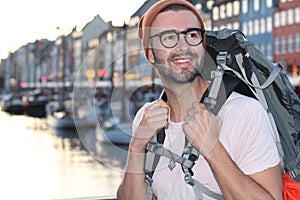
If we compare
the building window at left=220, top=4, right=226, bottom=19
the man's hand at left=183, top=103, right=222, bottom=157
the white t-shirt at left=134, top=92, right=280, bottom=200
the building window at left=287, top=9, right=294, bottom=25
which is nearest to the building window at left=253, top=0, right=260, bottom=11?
the building window at left=287, top=9, right=294, bottom=25

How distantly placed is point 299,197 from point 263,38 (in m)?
34.6

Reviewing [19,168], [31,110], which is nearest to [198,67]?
[19,168]

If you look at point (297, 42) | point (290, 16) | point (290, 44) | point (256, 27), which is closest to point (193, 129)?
point (256, 27)

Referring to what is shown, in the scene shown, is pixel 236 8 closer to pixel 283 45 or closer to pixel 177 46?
pixel 283 45

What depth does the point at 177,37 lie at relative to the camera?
1.31 metres

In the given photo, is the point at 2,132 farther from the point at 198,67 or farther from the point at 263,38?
the point at 198,67

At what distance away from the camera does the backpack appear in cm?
126

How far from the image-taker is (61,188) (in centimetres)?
982

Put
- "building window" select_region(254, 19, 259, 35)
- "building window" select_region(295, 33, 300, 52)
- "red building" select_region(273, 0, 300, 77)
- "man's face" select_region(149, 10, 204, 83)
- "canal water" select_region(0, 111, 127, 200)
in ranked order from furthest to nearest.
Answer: "building window" select_region(295, 33, 300, 52) < "red building" select_region(273, 0, 300, 77) < "building window" select_region(254, 19, 259, 35) < "canal water" select_region(0, 111, 127, 200) < "man's face" select_region(149, 10, 204, 83)

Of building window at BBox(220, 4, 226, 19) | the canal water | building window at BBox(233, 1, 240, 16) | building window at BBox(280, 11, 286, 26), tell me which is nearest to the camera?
the canal water

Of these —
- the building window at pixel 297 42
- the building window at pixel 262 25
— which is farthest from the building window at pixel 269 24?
the building window at pixel 297 42

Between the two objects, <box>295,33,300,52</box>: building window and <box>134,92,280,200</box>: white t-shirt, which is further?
<box>295,33,300,52</box>: building window

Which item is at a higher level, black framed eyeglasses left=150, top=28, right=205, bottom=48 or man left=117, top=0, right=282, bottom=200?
black framed eyeglasses left=150, top=28, right=205, bottom=48

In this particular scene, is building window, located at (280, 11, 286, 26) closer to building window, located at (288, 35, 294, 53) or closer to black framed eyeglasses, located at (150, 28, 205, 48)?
building window, located at (288, 35, 294, 53)
